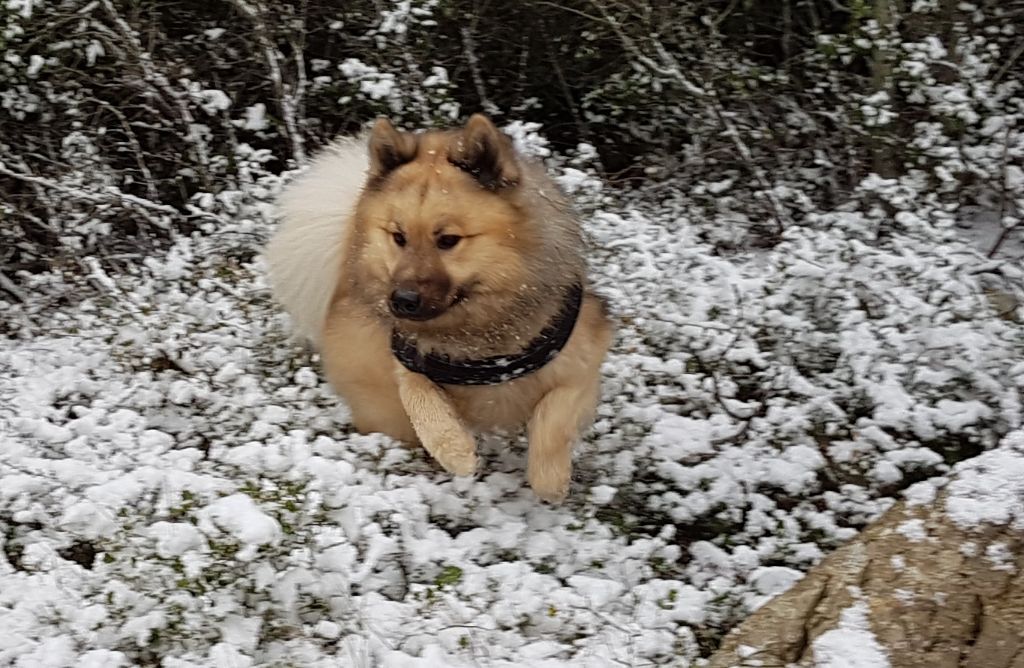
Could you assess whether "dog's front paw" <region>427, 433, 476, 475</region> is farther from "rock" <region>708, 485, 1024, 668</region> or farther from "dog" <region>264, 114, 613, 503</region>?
"rock" <region>708, 485, 1024, 668</region>

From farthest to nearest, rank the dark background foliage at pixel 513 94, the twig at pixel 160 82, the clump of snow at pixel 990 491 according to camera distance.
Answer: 1. the twig at pixel 160 82
2. the dark background foliage at pixel 513 94
3. the clump of snow at pixel 990 491

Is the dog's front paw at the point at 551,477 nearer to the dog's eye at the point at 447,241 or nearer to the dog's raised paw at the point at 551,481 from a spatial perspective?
the dog's raised paw at the point at 551,481

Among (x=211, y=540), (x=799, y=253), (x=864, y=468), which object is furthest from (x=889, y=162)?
(x=211, y=540)

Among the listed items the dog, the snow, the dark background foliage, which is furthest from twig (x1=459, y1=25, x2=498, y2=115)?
the snow

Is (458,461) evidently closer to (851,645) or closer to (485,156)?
(485,156)

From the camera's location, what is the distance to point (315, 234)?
3.34 meters

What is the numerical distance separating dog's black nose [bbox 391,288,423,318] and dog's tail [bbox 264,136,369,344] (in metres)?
0.61

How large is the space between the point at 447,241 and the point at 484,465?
916 millimetres

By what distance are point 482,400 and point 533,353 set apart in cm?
30

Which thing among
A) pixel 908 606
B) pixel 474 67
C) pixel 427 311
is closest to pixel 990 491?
pixel 908 606

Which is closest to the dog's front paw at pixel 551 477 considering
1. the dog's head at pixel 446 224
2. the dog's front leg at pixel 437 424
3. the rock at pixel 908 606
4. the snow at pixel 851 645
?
the dog's front leg at pixel 437 424

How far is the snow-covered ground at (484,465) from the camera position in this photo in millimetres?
2527

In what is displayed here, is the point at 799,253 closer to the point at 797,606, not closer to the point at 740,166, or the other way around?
the point at 740,166

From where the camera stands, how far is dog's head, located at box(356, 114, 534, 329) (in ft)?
8.93
